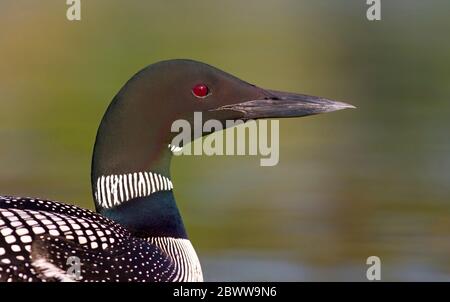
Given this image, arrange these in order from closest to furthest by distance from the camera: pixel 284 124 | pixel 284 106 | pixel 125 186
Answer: pixel 125 186 < pixel 284 106 < pixel 284 124

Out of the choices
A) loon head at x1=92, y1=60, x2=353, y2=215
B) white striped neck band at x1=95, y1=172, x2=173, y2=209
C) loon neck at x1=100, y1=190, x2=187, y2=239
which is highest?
loon head at x1=92, y1=60, x2=353, y2=215

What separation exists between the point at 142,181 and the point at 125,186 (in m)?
0.05

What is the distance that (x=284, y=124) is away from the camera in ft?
23.1

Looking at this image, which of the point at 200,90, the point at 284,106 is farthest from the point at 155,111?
the point at 284,106

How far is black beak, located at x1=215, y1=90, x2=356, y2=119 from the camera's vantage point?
13.3 feet

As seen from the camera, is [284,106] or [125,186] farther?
[284,106]

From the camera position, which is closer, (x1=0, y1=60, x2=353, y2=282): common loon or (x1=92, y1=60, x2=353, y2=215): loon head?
(x1=0, y1=60, x2=353, y2=282): common loon

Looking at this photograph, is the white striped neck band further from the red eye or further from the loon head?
the red eye

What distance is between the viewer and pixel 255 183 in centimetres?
616

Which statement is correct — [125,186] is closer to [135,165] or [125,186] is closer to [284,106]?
[135,165]

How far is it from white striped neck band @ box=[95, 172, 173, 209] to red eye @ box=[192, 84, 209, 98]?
275mm

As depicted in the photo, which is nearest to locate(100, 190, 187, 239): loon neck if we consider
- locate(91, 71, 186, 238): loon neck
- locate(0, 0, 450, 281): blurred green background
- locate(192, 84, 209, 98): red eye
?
locate(91, 71, 186, 238): loon neck

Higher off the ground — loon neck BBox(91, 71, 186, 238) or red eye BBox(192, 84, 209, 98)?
red eye BBox(192, 84, 209, 98)
